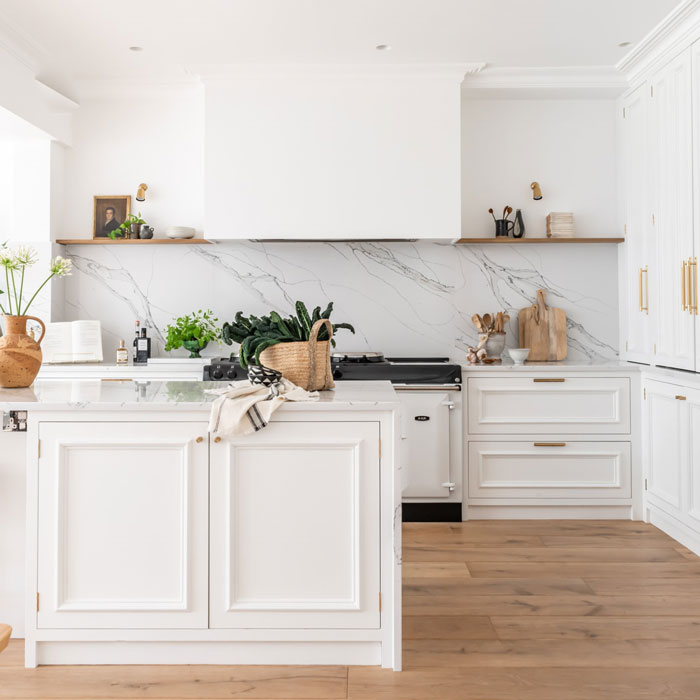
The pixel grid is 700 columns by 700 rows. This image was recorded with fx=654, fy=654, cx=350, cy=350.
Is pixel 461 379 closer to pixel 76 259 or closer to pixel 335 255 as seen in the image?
pixel 335 255

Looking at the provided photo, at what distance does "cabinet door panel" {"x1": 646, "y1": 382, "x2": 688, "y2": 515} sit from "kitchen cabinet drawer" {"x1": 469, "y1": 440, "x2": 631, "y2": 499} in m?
0.20

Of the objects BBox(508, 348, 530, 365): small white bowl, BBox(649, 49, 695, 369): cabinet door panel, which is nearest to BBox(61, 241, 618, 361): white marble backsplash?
BBox(508, 348, 530, 365): small white bowl

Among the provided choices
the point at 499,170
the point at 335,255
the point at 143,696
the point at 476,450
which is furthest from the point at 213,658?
the point at 499,170

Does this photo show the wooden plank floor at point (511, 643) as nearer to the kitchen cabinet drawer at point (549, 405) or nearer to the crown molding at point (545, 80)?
the kitchen cabinet drawer at point (549, 405)

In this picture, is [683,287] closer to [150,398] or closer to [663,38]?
[663,38]

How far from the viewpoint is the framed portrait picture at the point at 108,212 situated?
4.27 metres

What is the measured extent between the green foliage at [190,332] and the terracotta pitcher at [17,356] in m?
1.68

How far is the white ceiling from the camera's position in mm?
3131

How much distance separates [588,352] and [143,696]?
3.35 metres

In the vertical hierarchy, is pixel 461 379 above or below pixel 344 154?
below

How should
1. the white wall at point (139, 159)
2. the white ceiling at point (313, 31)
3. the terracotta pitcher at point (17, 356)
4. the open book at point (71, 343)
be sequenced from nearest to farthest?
the terracotta pitcher at point (17, 356) < the white ceiling at point (313, 31) < the open book at point (71, 343) < the white wall at point (139, 159)

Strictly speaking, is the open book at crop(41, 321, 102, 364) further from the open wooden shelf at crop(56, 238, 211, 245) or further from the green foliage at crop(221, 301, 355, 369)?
the green foliage at crop(221, 301, 355, 369)

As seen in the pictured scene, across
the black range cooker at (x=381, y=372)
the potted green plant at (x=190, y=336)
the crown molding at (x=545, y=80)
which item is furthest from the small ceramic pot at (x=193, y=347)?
the crown molding at (x=545, y=80)

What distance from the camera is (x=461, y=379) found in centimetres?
380
